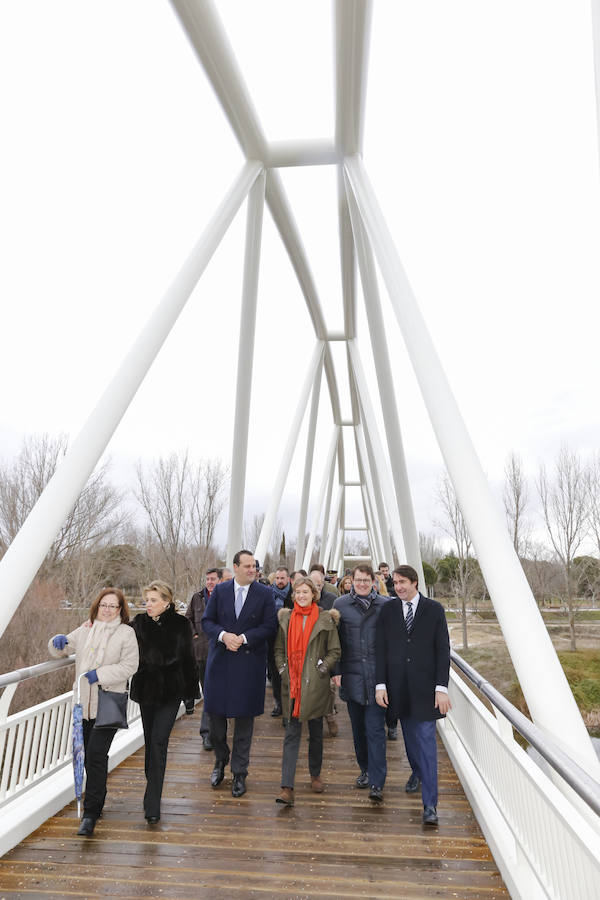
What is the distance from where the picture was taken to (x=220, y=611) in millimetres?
5211

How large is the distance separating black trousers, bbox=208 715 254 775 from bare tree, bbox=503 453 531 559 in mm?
22389

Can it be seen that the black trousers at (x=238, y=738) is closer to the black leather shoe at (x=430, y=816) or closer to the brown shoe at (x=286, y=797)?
the brown shoe at (x=286, y=797)

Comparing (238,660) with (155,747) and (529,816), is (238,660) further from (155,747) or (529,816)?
(529,816)

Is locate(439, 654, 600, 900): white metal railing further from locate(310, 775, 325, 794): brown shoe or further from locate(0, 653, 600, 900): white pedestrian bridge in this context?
locate(310, 775, 325, 794): brown shoe

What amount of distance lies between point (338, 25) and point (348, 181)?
2.69 m

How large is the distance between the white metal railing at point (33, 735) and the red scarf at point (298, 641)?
1.85 m

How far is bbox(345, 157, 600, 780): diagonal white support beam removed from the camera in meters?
3.67

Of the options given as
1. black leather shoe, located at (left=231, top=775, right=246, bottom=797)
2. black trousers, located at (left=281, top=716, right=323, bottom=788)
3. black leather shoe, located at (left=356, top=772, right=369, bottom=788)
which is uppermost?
black trousers, located at (left=281, top=716, right=323, bottom=788)

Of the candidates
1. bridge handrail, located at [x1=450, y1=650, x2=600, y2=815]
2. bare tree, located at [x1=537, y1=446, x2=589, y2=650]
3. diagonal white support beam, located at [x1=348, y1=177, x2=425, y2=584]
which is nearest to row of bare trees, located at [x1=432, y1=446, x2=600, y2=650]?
bare tree, located at [x1=537, y1=446, x2=589, y2=650]

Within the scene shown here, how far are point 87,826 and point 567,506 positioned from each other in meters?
23.7

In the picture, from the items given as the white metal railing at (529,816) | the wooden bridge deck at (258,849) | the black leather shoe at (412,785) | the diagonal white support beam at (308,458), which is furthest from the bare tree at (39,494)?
the white metal railing at (529,816)

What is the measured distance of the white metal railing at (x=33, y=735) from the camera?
4.22 meters

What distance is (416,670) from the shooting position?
455cm

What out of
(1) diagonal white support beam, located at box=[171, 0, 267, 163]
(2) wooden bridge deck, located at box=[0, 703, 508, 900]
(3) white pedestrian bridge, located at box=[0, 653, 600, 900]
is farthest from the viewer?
(1) diagonal white support beam, located at box=[171, 0, 267, 163]
